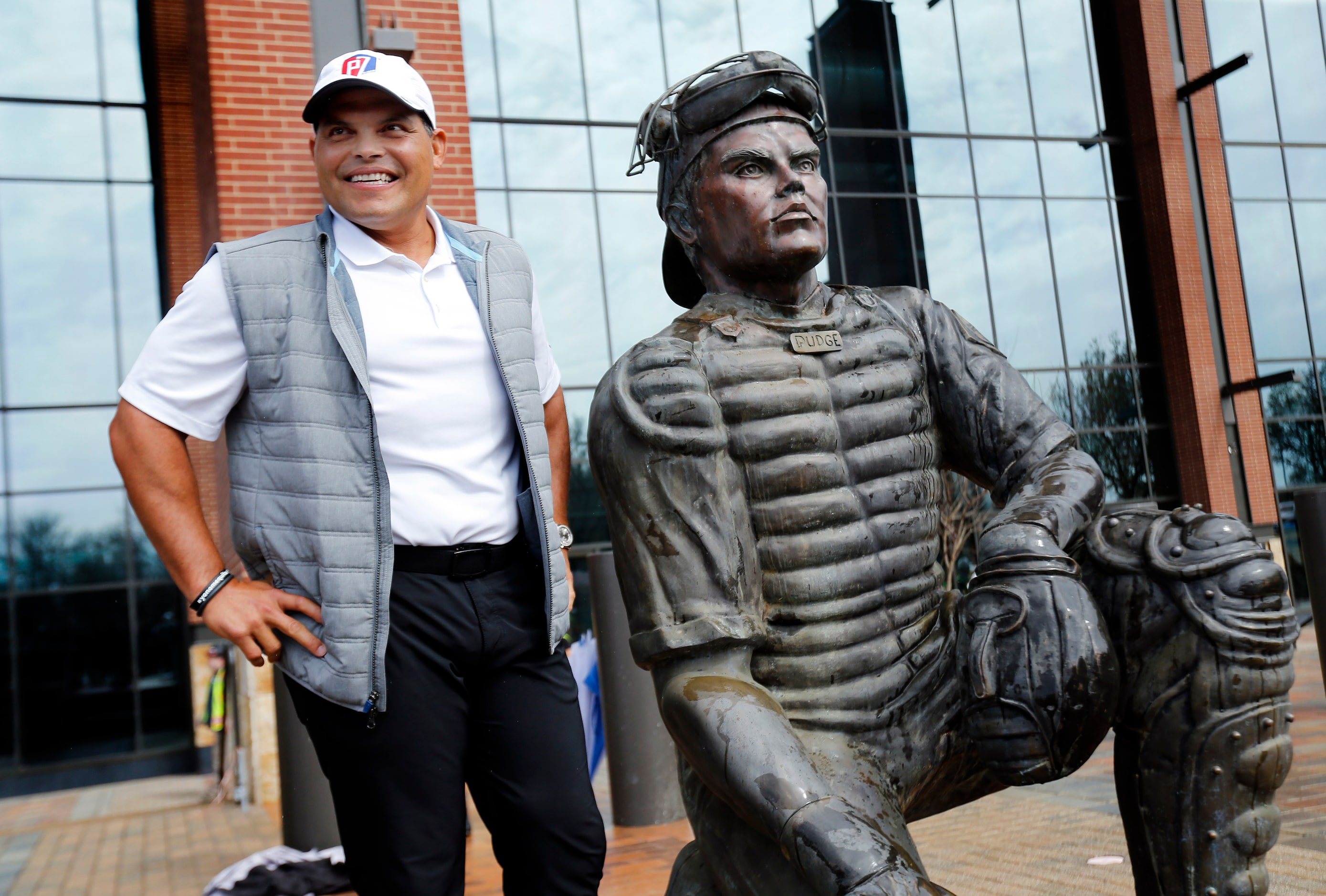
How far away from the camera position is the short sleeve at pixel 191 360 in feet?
6.74

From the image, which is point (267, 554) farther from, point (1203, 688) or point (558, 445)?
point (1203, 688)

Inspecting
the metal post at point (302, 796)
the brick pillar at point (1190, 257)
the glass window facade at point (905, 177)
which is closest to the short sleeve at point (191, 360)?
the metal post at point (302, 796)

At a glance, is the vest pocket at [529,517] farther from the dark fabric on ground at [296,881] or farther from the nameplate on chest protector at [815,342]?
the dark fabric on ground at [296,881]

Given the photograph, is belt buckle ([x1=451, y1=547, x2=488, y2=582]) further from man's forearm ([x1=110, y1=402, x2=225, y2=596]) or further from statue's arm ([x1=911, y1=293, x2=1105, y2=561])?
statue's arm ([x1=911, y1=293, x2=1105, y2=561])

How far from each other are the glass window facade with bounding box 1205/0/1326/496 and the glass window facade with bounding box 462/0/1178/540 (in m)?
1.72

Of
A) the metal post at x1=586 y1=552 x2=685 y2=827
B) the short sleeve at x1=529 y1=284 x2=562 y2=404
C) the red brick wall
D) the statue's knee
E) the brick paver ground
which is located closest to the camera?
the statue's knee

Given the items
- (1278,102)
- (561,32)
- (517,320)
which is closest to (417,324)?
(517,320)

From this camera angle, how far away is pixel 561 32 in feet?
48.5

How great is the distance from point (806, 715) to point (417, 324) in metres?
1.02

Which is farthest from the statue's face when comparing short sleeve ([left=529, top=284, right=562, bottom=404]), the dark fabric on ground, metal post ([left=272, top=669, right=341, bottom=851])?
metal post ([left=272, top=669, right=341, bottom=851])

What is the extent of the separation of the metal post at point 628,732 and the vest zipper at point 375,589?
166 inches

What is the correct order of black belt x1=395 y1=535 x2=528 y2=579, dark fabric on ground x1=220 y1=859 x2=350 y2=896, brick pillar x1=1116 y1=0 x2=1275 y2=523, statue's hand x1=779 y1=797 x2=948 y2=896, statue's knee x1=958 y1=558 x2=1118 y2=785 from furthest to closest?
brick pillar x1=1116 y1=0 x2=1275 y2=523 → dark fabric on ground x1=220 y1=859 x2=350 y2=896 → black belt x1=395 y1=535 x2=528 y2=579 → statue's knee x1=958 y1=558 x2=1118 y2=785 → statue's hand x1=779 y1=797 x2=948 y2=896

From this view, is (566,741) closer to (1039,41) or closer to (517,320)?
(517,320)

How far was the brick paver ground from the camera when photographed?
174 inches
